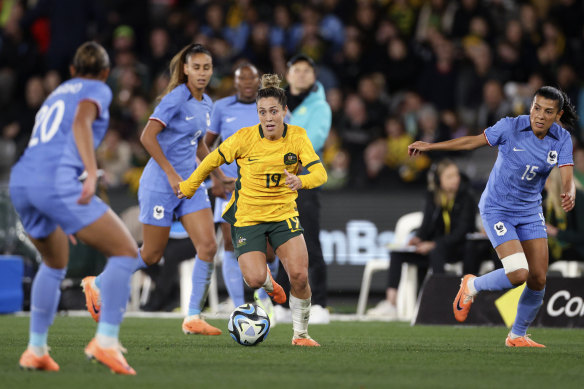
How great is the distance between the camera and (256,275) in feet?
25.5

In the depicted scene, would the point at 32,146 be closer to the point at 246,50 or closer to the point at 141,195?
the point at 141,195

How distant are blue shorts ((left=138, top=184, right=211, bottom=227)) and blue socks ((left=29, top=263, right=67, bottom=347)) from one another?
2.58 meters

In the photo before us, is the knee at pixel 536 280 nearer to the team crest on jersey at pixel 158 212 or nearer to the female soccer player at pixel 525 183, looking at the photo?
the female soccer player at pixel 525 183

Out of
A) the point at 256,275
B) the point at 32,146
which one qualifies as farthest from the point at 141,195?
the point at 32,146

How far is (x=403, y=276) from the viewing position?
1300 cm

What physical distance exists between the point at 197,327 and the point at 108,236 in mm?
3300

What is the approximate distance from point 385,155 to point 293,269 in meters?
7.55

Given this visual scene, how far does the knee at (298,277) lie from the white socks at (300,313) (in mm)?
134

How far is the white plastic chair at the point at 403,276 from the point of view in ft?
42.7

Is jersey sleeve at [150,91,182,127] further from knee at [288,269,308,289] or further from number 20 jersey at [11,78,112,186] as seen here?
number 20 jersey at [11,78,112,186]

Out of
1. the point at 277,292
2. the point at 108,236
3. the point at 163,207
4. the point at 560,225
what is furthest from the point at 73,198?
the point at 560,225

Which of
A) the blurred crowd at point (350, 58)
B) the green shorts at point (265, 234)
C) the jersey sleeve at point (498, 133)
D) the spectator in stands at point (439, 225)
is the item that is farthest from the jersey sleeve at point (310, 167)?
the blurred crowd at point (350, 58)

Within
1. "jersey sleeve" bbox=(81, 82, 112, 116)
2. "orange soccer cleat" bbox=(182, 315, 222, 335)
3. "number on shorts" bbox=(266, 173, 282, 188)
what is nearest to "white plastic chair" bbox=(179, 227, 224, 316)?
"orange soccer cleat" bbox=(182, 315, 222, 335)

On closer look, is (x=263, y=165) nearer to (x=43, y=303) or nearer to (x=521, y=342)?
(x=43, y=303)
